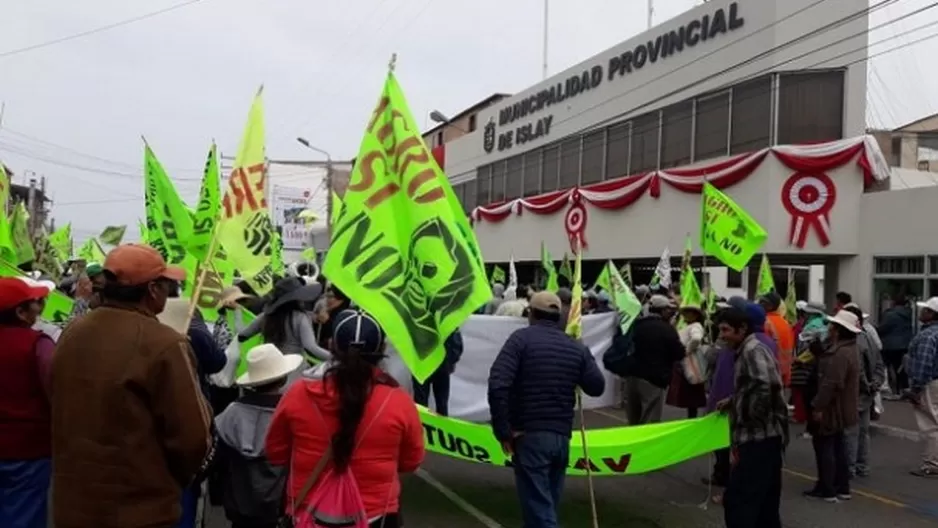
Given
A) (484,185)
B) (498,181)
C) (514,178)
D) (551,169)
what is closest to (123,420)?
(551,169)

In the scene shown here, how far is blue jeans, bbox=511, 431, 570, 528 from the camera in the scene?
5285 mm

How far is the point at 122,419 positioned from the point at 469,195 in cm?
3375

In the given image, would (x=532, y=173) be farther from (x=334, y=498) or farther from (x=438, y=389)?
(x=334, y=498)

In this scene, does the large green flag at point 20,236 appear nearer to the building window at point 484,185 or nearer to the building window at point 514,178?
the building window at point 514,178

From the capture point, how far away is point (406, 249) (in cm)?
506

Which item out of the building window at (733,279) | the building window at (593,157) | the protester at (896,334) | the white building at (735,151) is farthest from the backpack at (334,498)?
the building window at (733,279)

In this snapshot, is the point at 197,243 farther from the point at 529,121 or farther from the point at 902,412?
the point at 529,121

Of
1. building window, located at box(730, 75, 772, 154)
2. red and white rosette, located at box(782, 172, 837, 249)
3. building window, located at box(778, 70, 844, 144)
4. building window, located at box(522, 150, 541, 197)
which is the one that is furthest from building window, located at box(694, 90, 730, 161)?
building window, located at box(522, 150, 541, 197)

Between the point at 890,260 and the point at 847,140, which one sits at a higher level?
the point at 847,140

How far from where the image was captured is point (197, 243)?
9.12 meters

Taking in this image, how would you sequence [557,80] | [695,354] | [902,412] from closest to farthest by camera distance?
[695,354] < [902,412] < [557,80]

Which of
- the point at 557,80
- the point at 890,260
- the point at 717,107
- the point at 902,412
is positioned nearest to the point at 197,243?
the point at 902,412

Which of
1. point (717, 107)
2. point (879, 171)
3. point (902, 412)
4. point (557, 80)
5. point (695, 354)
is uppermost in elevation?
point (557, 80)

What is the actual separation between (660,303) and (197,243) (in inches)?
196
